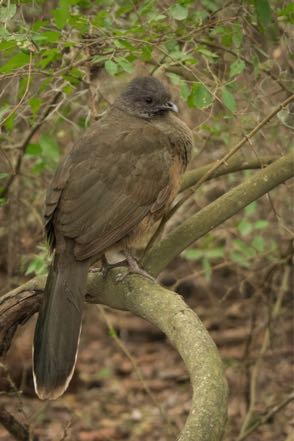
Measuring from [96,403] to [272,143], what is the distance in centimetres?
289

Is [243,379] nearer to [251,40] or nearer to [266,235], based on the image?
[266,235]

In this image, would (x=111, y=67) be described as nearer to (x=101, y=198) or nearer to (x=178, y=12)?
(x=178, y=12)

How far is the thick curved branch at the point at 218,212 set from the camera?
3.81 meters

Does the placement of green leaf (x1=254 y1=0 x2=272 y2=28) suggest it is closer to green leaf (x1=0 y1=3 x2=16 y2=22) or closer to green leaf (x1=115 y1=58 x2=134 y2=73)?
green leaf (x1=115 y1=58 x2=134 y2=73)

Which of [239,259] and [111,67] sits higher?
[111,67]

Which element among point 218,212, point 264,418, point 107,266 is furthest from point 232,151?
point 264,418

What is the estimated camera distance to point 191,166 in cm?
630

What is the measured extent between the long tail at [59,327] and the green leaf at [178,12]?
3.90ft

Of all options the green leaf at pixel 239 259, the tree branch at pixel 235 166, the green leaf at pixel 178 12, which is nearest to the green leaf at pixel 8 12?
the green leaf at pixel 178 12

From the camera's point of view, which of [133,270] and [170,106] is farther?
[170,106]

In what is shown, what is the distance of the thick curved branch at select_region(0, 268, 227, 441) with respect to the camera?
8.18 ft

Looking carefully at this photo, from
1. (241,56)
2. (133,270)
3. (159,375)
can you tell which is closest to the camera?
(133,270)

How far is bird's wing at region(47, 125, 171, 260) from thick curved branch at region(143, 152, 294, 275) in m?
0.26

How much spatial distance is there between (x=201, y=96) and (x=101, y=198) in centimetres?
69
